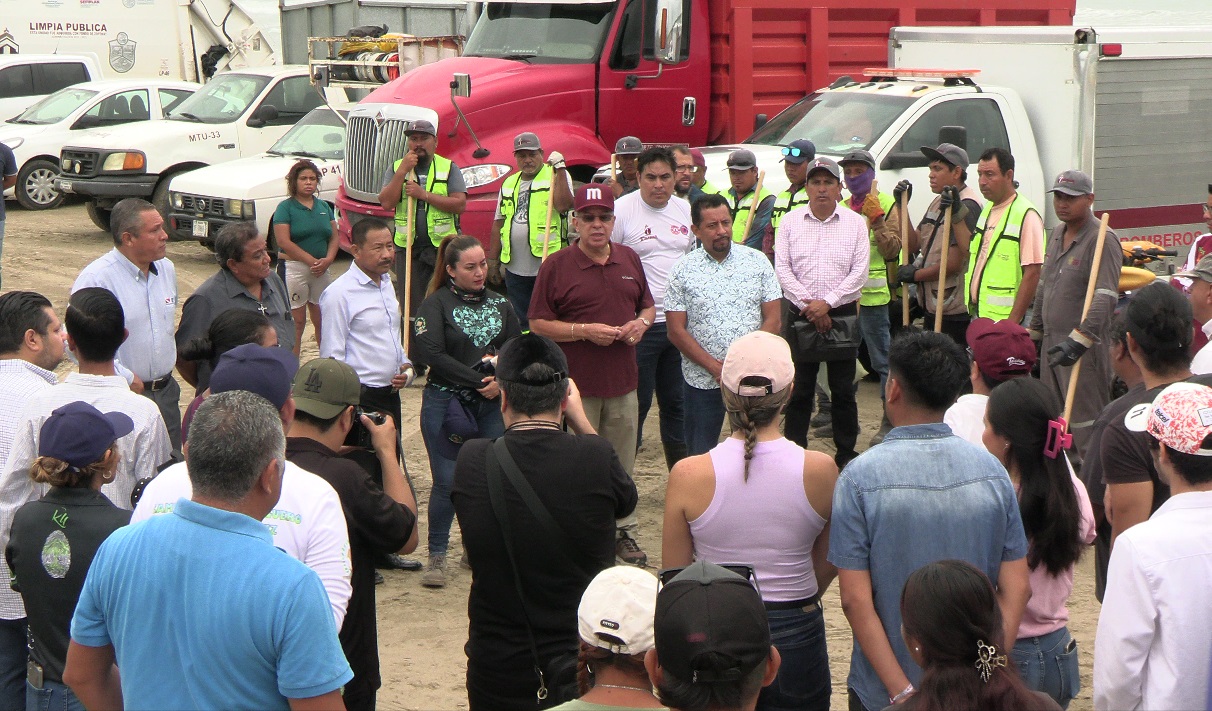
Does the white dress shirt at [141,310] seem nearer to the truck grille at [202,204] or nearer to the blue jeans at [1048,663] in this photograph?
the blue jeans at [1048,663]

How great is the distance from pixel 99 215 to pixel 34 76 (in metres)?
5.03

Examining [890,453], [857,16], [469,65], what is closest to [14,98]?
[469,65]

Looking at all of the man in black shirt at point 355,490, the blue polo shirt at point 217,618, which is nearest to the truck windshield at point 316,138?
the man in black shirt at point 355,490

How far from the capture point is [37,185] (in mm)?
18016

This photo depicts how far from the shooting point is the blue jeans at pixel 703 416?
21.8ft

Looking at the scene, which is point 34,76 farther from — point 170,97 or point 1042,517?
point 1042,517

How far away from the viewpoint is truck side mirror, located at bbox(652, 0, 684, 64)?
1145 cm

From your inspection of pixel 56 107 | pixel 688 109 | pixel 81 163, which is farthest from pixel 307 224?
pixel 56 107

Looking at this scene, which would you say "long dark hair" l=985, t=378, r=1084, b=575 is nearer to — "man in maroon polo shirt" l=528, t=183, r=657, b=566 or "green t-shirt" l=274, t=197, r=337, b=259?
"man in maroon polo shirt" l=528, t=183, r=657, b=566

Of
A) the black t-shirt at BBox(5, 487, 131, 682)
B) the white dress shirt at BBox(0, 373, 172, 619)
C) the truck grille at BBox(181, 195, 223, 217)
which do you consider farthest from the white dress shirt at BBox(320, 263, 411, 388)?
the truck grille at BBox(181, 195, 223, 217)

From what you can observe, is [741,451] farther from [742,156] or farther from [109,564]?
[742,156]

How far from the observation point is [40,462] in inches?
138

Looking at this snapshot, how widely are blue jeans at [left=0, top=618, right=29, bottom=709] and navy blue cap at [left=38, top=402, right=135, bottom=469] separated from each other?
0.72 m

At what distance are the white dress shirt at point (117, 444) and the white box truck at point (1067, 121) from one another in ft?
20.4
